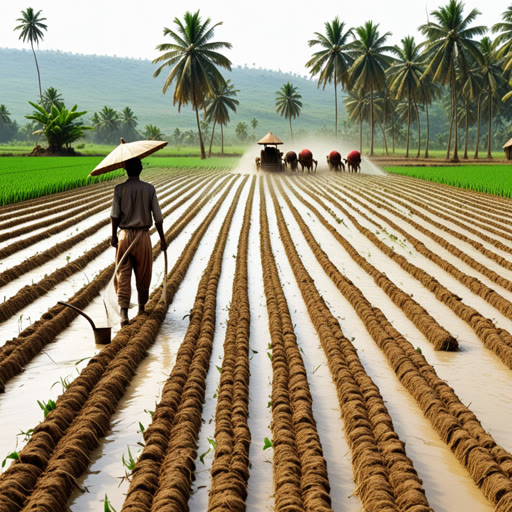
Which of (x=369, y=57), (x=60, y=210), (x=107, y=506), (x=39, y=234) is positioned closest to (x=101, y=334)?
(x=107, y=506)

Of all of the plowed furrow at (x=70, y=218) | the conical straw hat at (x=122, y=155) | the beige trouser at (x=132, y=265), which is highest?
the conical straw hat at (x=122, y=155)

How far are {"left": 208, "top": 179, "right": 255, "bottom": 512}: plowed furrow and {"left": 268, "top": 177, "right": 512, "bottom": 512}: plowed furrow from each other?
1005 millimetres

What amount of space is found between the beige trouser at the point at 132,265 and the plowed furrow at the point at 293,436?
1.30 metres

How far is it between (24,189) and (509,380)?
14.6 m

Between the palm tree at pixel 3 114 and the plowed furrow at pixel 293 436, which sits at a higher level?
the palm tree at pixel 3 114

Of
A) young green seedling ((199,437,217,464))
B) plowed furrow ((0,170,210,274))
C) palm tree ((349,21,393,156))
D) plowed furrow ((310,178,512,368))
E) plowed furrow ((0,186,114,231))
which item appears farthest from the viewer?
palm tree ((349,21,393,156))

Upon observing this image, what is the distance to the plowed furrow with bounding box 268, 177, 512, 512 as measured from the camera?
2872 mm

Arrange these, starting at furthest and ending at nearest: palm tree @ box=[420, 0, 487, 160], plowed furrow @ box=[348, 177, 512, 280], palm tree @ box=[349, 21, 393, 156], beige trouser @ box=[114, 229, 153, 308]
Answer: palm tree @ box=[349, 21, 393, 156]
palm tree @ box=[420, 0, 487, 160]
plowed furrow @ box=[348, 177, 512, 280]
beige trouser @ box=[114, 229, 153, 308]

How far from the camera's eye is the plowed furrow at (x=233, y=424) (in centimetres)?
274

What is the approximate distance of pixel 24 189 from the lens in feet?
54.4

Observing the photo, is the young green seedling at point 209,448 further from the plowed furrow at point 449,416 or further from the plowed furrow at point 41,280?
the plowed furrow at point 41,280

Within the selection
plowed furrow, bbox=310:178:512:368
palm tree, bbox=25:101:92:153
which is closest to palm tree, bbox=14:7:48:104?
palm tree, bbox=25:101:92:153

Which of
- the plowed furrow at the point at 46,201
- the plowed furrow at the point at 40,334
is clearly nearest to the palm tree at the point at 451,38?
the plowed furrow at the point at 46,201

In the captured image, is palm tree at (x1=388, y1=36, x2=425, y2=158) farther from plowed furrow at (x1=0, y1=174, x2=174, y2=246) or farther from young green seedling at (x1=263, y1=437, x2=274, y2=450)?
young green seedling at (x1=263, y1=437, x2=274, y2=450)
